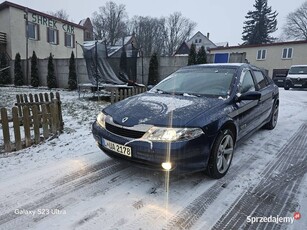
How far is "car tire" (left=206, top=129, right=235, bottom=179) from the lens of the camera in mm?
2835

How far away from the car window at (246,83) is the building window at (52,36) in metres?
23.2

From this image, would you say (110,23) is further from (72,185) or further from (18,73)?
(72,185)

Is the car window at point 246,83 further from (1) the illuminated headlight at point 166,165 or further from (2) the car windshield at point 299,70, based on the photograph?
(2) the car windshield at point 299,70

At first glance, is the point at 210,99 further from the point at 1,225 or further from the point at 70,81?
the point at 70,81

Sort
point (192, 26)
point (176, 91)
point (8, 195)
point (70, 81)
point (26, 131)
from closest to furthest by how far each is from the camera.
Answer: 1. point (8, 195)
2. point (176, 91)
3. point (26, 131)
4. point (70, 81)
5. point (192, 26)

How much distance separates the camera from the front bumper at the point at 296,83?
1559cm

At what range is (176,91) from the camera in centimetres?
374

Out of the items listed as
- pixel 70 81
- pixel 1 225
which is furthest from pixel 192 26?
pixel 1 225

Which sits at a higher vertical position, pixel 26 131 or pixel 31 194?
pixel 26 131

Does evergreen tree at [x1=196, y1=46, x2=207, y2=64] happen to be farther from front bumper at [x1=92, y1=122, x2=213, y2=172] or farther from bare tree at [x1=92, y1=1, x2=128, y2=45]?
bare tree at [x1=92, y1=1, x2=128, y2=45]

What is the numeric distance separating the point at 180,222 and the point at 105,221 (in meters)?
0.71

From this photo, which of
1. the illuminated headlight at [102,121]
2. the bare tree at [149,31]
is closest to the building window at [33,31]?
the illuminated headlight at [102,121]

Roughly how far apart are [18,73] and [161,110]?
57.3 ft

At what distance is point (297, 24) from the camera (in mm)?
45406
